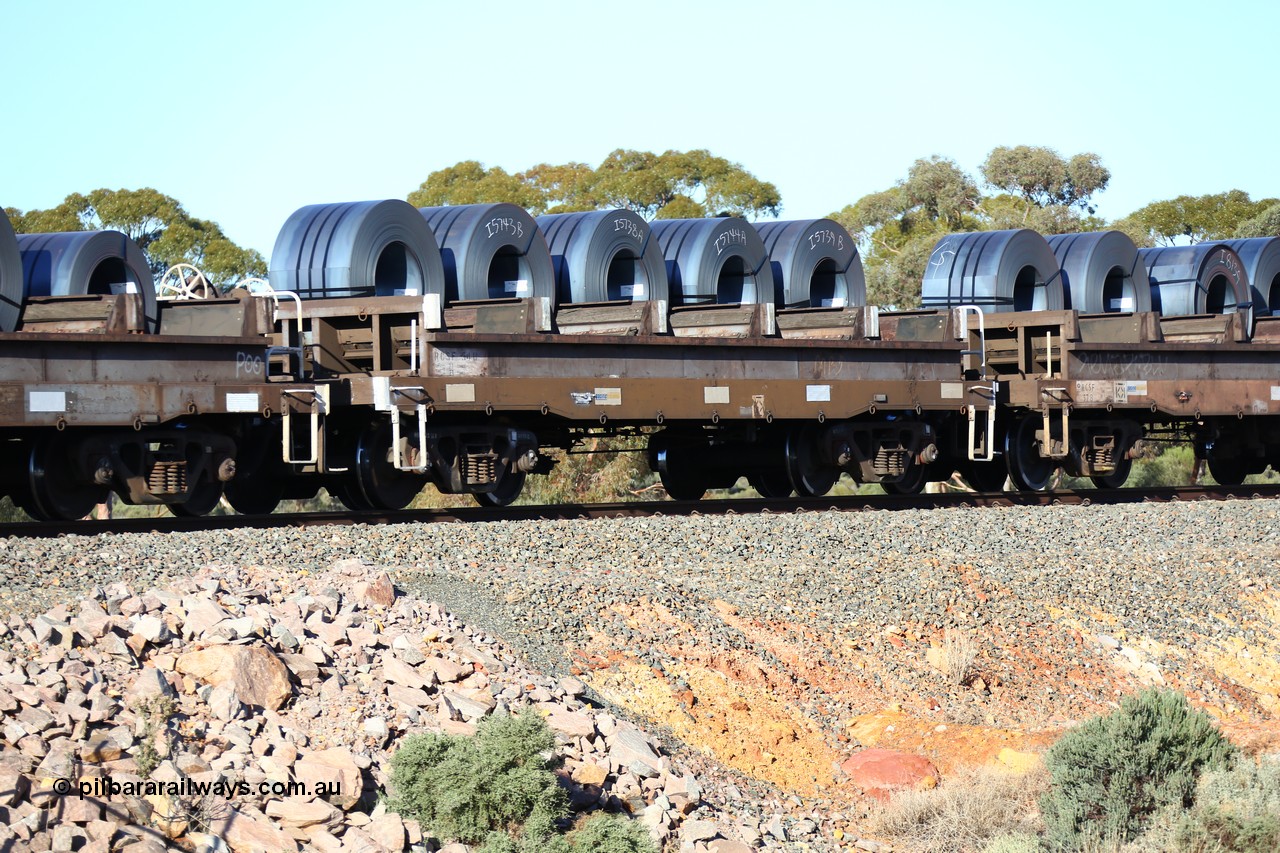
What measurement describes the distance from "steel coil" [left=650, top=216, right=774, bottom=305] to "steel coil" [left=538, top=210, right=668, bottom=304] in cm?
45

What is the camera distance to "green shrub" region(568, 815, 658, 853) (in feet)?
20.8

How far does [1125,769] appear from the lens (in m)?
7.22

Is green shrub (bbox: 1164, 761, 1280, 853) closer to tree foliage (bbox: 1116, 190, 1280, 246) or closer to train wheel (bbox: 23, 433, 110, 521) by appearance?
train wheel (bbox: 23, 433, 110, 521)

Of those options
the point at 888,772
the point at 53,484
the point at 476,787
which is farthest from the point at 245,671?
the point at 53,484

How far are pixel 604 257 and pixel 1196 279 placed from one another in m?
8.95

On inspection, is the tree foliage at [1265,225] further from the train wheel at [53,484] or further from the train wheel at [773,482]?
the train wheel at [53,484]

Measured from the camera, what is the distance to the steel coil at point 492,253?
1437 centimetres

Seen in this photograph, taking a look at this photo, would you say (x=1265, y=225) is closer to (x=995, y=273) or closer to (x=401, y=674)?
(x=995, y=273)

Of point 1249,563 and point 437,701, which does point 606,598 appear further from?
point 1249,563

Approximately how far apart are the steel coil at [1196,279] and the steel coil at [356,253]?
10.4 m

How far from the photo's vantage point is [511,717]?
682cm

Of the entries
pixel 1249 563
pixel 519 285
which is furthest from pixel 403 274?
pixel 1249 563

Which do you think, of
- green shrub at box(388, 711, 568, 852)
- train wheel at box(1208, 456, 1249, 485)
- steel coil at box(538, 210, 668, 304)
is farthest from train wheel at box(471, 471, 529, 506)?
train wheel at box(1208, 456, 1249, 485)

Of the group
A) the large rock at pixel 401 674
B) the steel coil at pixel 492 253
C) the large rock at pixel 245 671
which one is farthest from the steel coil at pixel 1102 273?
the large rock at pixel 245 671
